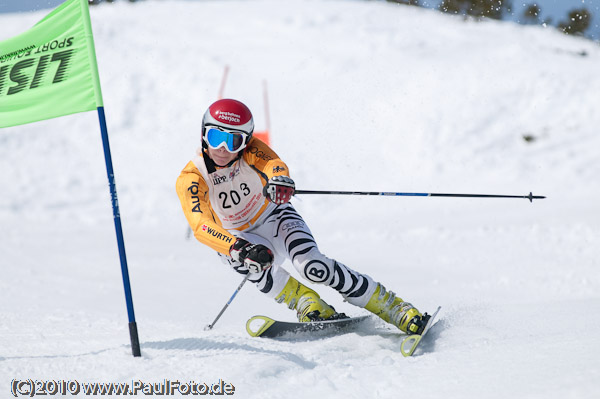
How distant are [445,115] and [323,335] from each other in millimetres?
9247

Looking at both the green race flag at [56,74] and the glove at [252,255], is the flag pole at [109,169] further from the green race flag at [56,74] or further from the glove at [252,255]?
the glove at [252,255]

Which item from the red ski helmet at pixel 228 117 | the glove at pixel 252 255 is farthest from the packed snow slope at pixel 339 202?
the red ski helmet at pixel 228 117

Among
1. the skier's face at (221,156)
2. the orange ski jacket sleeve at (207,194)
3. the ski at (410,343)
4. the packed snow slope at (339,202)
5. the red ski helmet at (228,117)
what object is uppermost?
the red ski helmet at (228,117)

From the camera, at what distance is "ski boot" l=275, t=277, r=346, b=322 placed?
4547mm

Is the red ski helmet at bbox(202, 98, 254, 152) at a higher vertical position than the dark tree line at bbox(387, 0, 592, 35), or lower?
higher

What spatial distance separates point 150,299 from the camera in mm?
6461

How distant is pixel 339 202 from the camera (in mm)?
11383

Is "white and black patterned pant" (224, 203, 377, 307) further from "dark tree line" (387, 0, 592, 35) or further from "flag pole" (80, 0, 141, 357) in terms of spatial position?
"dark tree line" (387, 0, 592, 35)

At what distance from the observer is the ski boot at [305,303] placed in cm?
455

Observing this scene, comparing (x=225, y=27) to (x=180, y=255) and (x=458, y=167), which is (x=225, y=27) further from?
(x=180, y=255)

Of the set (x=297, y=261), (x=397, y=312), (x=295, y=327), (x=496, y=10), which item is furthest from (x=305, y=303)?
(x=496, y=10)

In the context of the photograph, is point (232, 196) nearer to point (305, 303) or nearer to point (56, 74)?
point (305, 303)

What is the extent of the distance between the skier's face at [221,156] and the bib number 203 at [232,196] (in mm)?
241

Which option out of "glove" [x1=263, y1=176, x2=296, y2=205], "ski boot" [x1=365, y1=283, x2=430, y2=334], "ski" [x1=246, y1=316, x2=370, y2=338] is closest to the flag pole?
"glove" [x1=263, y1=176, x2=296, y2=205]
